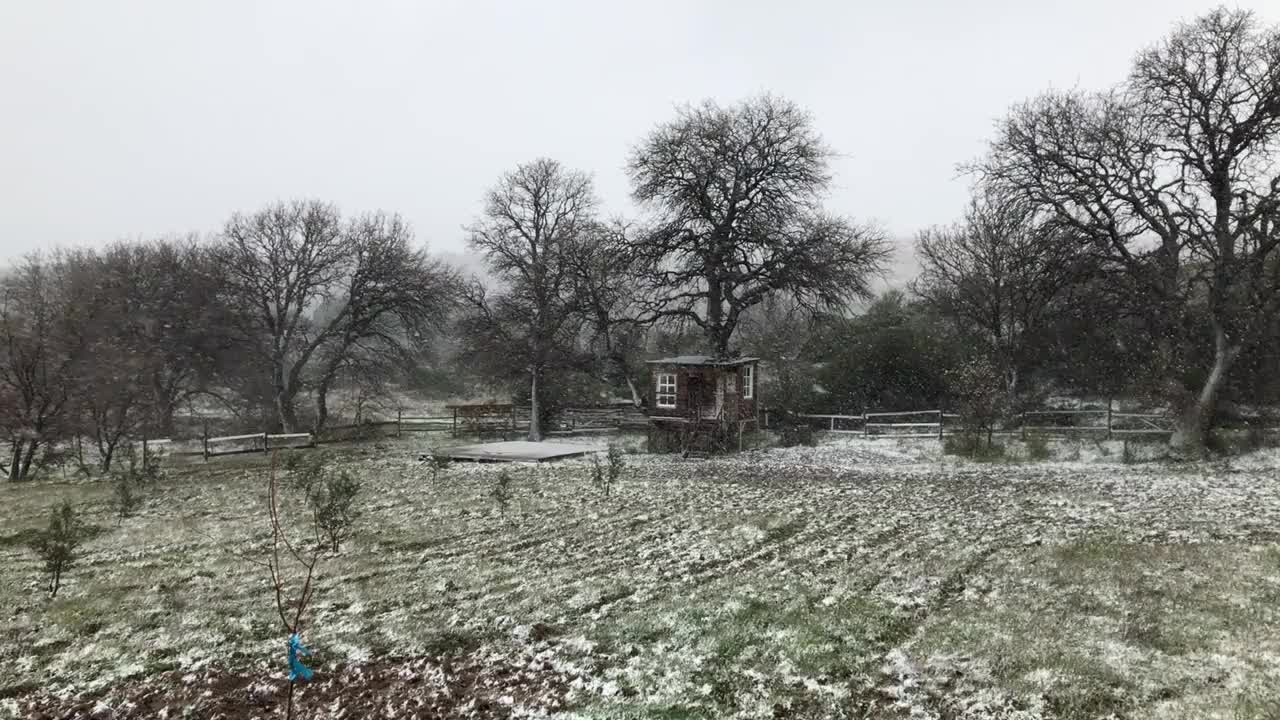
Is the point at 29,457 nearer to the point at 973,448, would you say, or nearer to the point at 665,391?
the point at 665,391

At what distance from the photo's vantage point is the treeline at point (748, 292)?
21.2 meters

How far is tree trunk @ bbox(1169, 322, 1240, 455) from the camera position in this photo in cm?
2048

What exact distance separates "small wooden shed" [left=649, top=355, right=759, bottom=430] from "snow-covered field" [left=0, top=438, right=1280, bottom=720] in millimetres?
11152

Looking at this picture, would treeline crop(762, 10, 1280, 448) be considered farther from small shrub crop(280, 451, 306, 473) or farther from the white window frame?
small shrub crop(280, 451, 306, 473)

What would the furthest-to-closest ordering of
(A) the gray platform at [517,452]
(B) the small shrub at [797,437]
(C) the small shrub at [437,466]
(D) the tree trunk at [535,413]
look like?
(D) the tree trunk at [535,413]
(B) the small shrub at [797,437]
(A) the gray platform at [517,452]
(C) the small shrub at [437,466]

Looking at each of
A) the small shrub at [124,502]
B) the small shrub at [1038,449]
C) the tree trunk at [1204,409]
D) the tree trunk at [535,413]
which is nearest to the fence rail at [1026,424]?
the tree trunk at [1204,409]

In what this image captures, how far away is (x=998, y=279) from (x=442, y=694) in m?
33.9

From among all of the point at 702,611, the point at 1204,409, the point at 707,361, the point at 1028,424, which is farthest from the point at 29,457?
the point at 1204,409

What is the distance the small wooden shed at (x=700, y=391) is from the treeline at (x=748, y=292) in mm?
2823

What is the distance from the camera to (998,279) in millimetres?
33500

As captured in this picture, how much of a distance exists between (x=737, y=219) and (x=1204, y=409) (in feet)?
57.8

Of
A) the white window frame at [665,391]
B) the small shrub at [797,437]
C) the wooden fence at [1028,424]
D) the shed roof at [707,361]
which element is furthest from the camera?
the white window frame at [665,391]

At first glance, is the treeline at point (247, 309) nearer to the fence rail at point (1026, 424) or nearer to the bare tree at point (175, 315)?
the bare tree at point (175, 315)

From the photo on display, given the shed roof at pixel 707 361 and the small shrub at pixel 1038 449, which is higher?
the shed roof at pixel 707 361
